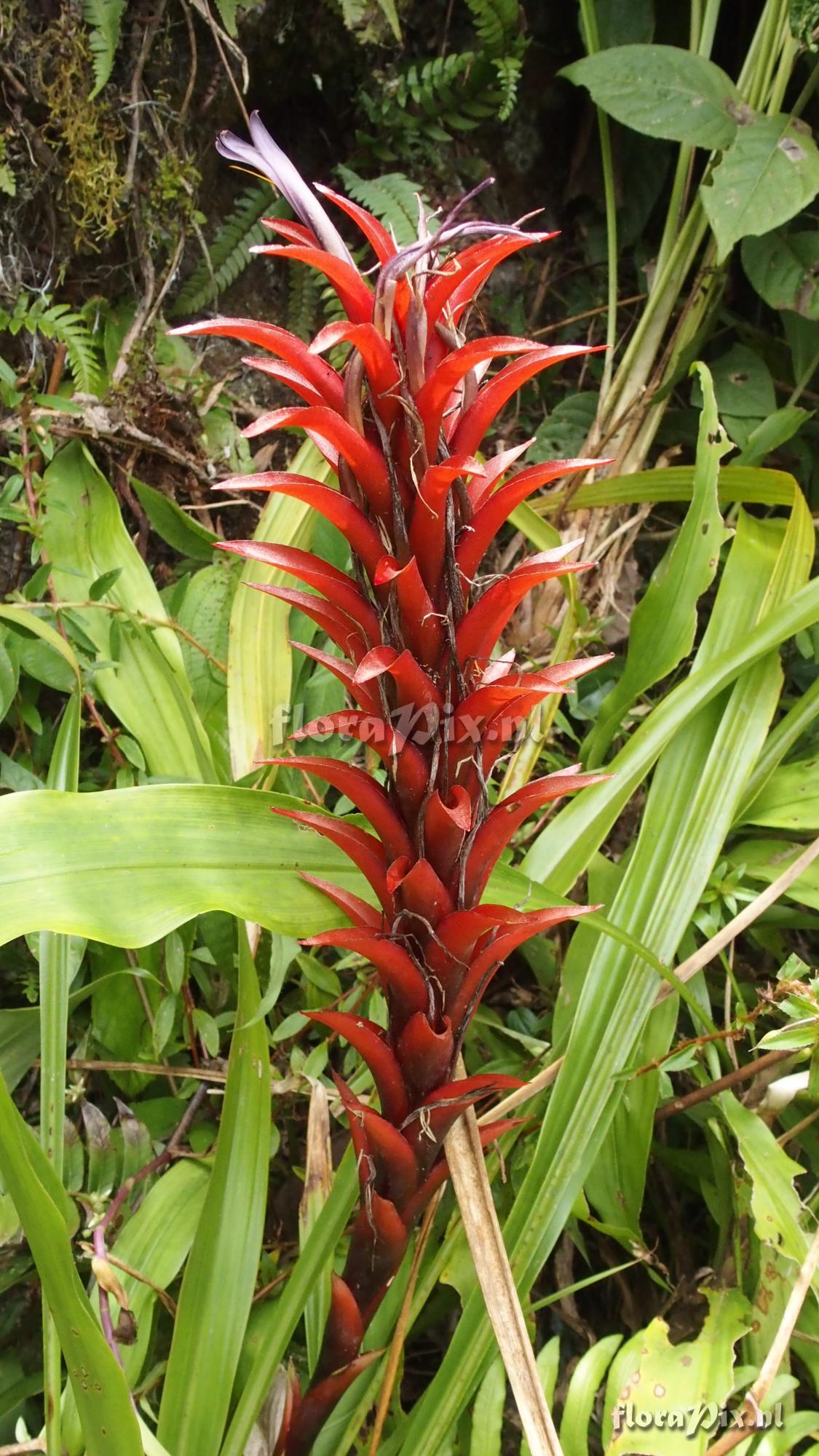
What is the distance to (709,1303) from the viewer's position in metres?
1.05

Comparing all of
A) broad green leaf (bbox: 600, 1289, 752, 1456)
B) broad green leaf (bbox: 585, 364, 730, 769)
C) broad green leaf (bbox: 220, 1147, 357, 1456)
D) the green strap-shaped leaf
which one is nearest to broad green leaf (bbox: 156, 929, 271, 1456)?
broad green leaf (bbox: 220, 1147, 357, 1456)

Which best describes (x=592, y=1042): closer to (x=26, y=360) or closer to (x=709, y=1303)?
(x=709, y=1303)

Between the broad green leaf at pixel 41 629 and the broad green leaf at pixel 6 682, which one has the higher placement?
the broad green leaf at pixel 41 629

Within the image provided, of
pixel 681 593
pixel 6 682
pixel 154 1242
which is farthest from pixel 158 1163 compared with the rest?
pixel 681 593

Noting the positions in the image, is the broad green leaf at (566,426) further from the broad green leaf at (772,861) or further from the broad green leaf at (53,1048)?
the broad green leaf at (53,1048)

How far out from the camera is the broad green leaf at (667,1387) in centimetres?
89

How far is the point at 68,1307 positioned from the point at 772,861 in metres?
0.92

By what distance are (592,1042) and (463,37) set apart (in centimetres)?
153

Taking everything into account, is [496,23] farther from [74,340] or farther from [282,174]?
[282,174]

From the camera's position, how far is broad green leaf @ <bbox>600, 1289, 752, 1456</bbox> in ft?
2.91

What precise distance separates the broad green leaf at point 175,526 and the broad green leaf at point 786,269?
0.92 metres

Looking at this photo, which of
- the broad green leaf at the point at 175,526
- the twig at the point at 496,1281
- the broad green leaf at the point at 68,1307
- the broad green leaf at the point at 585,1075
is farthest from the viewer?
the broad green leaf at the point at 175,526

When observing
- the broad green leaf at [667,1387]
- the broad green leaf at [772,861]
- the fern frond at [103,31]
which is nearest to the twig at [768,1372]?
the broad green leaf at [667,1387]

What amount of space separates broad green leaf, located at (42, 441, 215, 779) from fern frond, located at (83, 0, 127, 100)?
486 millimetres
